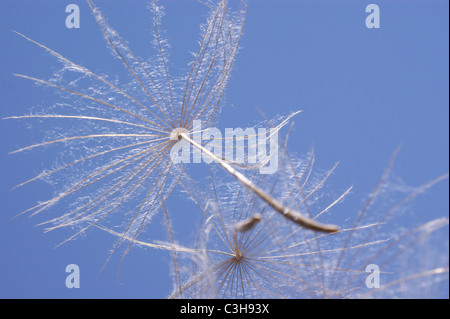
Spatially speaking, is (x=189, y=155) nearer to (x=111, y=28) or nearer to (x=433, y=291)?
(x=111, y=28)

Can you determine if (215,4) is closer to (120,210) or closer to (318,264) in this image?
(120,210)

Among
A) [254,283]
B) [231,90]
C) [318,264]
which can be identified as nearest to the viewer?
[318,264]

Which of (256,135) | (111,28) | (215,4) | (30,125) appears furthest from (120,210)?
(215,4)

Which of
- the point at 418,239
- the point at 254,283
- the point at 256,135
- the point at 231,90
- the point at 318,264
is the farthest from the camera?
the point at 231,90

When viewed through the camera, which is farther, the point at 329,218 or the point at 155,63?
the point at 155,63

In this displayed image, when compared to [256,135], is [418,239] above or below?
below

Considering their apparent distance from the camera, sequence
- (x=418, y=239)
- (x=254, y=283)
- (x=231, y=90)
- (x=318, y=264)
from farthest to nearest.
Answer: (x=231, y=90) < (x=254, y=283) < (x=318, y=264) < (x=418, y=239)

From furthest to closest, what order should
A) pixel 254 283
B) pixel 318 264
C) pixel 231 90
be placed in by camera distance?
pixel 231 90 < pixel 254 283 < pixel 318 264

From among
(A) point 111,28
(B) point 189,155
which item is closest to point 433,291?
(B) point 189,155
